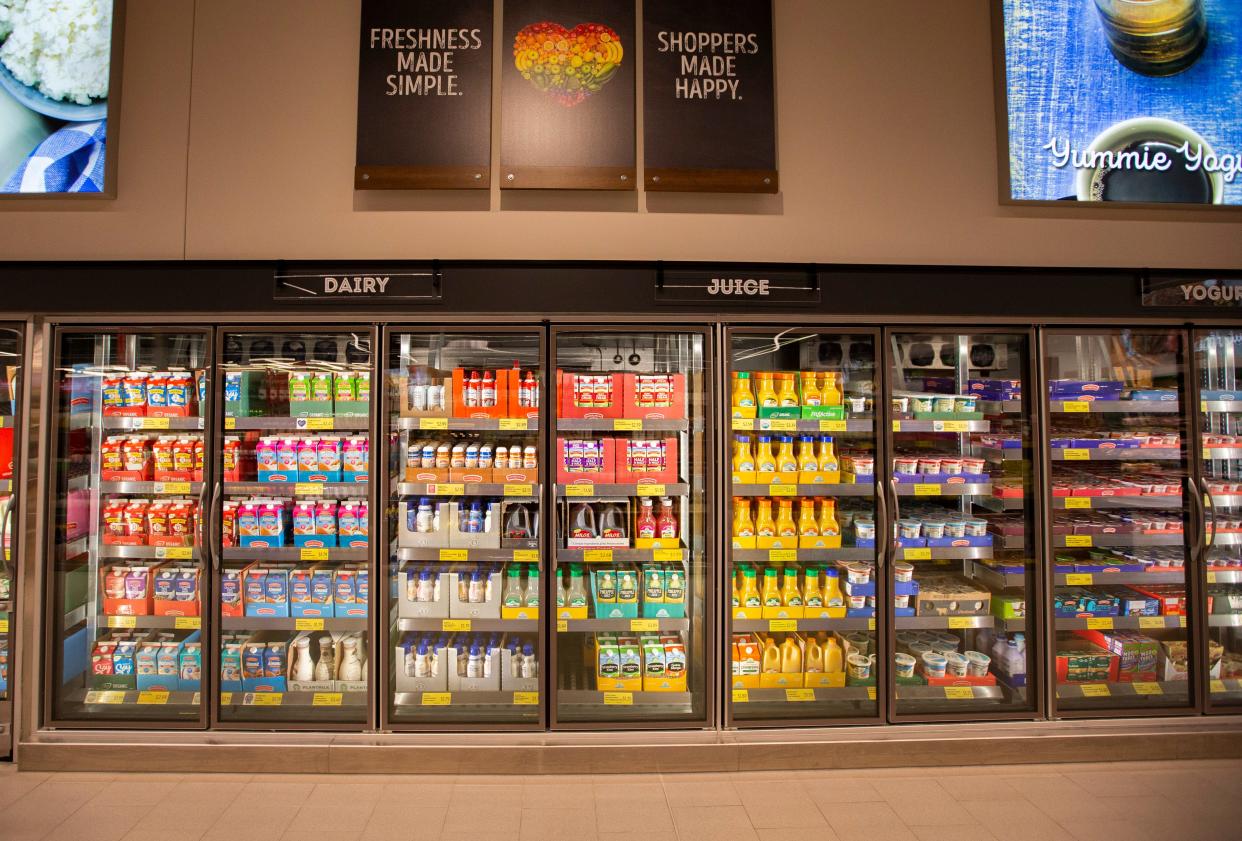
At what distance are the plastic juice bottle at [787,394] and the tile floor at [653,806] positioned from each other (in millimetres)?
1746

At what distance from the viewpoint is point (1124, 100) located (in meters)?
3.44

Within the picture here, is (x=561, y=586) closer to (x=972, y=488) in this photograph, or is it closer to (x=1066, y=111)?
(x=972, y=488)

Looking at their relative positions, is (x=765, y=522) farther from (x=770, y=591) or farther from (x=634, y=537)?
(x=634, y=537)

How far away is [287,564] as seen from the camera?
11.1ft

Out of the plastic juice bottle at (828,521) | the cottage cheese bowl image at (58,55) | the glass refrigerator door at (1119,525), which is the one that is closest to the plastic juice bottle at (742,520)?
the plastic juice bottle at (828,521)

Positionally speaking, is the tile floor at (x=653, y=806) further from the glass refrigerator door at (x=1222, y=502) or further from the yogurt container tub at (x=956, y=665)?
the glass refrigerator door at (x=1222, y=502)

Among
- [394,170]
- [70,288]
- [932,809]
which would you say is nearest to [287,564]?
[70,288]

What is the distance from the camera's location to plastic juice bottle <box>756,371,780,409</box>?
3.23 meters

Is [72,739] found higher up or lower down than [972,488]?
lower down

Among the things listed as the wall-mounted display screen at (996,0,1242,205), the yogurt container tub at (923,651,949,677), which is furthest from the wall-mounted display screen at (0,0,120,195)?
the yogurt container tub at (923,651,949,677)

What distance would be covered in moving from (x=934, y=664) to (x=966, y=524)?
0.74 metres

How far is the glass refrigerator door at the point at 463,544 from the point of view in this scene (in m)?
3.10

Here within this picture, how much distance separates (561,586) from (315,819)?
1402 millimetres

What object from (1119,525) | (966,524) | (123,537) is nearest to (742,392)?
(966,524)
